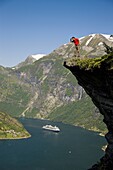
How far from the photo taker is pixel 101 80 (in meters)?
32.1

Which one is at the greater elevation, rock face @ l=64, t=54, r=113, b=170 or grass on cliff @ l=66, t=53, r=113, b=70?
grass on cliff @ l=66, t=53, r=113, b=70

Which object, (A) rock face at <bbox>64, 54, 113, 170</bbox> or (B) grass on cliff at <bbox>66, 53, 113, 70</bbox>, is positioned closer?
(B) grass on cliff at <bbox>66, 53, 113, 70</bbox>

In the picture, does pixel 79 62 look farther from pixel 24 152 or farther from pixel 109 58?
pixel 24 152

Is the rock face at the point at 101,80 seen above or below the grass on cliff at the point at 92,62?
below

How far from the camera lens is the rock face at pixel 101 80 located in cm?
2988

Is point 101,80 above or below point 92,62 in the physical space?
below

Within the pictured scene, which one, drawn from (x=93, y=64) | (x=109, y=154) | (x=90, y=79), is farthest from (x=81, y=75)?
(x=109, y=154)

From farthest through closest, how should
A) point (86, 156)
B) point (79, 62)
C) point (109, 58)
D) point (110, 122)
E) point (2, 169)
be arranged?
point (86, 156) < point (2, 169) < point (110, 122) < point (79, 62) < point (109, 58)

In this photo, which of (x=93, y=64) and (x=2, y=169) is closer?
(x=93, y=64)

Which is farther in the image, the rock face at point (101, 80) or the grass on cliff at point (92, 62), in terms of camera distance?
the rock face at point (101, 80)

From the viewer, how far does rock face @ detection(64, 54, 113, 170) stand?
29.9 metres

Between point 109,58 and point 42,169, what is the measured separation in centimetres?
12986

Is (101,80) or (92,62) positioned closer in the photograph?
(101,80)

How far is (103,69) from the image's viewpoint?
30.0 metres
